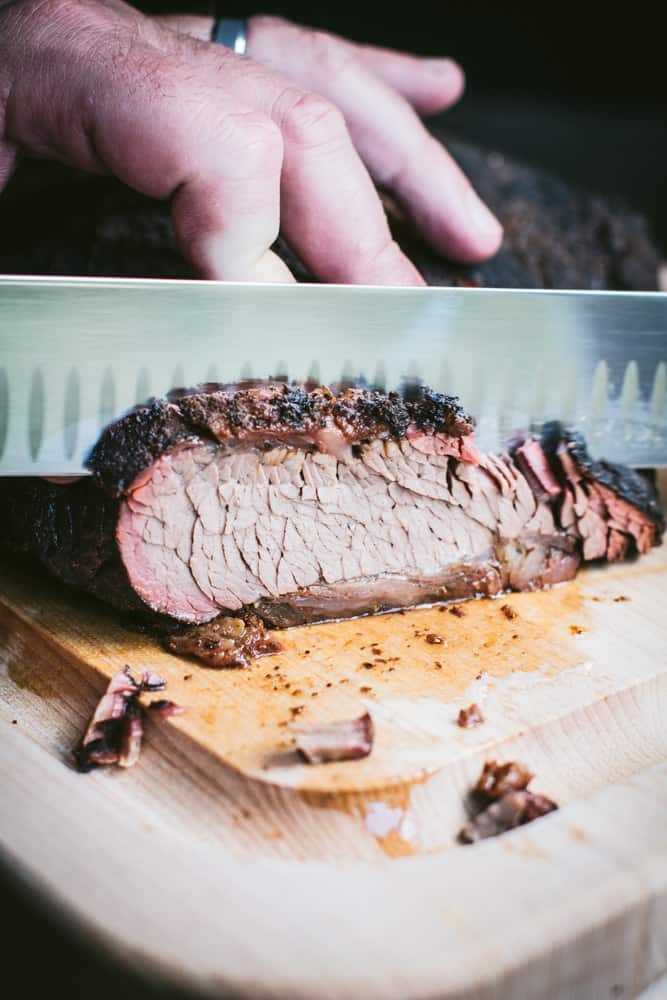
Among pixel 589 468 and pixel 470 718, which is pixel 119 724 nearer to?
pixel 470 718

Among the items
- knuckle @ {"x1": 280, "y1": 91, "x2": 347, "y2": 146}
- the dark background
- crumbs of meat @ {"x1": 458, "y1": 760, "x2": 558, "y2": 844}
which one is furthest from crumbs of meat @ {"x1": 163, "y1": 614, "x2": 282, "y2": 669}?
the dark background

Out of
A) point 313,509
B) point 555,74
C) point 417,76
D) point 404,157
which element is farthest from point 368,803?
point 555,74

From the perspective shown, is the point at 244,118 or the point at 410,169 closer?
the point at 244,118

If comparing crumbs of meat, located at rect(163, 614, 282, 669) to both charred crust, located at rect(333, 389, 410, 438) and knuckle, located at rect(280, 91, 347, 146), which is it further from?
knuckle, located at rect(280, 91, 347, 146)

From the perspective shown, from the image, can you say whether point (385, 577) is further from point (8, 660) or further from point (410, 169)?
point (410, 169)

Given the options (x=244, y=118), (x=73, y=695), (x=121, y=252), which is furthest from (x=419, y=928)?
(x=121, y=252)

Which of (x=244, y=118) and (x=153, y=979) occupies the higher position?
(x=244, y=118)
